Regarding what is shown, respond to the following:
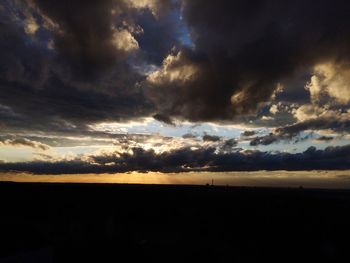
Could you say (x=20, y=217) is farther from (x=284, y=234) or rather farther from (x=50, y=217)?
(x=284, y=234)

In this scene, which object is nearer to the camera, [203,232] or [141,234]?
[141,234]

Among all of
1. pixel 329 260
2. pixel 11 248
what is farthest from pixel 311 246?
pixel 11 248

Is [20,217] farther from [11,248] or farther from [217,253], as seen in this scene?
[217,253]

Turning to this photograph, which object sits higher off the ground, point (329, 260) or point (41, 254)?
point (41, 254)

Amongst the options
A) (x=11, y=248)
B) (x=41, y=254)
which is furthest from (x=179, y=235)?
(x=41, y=254)

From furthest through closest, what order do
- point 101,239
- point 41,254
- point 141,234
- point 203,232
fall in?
point 203,232 < point 141,234 < point 101,239 < point 41,254

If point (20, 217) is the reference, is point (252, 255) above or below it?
below

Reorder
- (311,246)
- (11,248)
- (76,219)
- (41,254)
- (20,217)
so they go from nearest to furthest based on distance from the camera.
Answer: (41,254), (11,248), (311,246), (76,219), (20,217)

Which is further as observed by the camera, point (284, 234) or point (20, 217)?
point (20, 217)

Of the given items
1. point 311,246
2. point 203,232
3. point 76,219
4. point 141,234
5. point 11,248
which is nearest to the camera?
point 11,248
